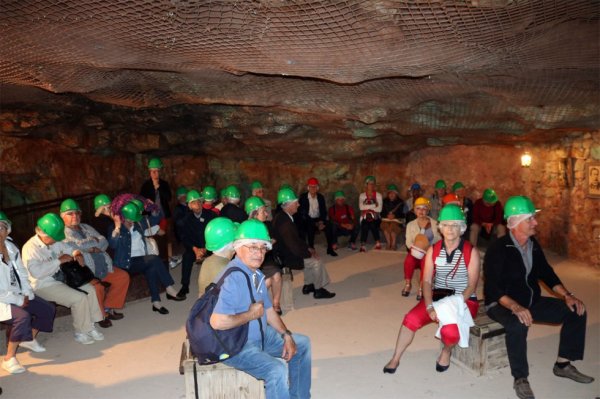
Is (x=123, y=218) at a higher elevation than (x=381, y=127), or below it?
below

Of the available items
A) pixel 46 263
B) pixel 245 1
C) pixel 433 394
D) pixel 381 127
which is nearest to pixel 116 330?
pixel 46 263

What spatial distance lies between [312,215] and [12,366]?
6231 mm

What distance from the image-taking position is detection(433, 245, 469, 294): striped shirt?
15.0 ft

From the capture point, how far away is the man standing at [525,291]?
14.3 ft

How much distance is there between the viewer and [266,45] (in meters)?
4.16

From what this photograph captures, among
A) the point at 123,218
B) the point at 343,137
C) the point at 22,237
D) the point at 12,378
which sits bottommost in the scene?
the point at 12,378

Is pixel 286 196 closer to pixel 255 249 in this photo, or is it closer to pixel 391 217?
pixel 255 249

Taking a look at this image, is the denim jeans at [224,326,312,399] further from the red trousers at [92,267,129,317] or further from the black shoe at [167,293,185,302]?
the black shoe at [167,293,185,302]

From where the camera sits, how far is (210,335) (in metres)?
3.43

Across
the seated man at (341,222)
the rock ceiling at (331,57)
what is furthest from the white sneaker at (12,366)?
the seated man at (341,222)

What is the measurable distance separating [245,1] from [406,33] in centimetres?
131

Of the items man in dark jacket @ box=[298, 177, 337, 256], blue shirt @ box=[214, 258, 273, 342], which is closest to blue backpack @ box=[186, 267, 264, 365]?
blue shirt @ box=[214, 258, 273, 342]

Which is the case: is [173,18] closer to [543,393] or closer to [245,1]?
[245,1]

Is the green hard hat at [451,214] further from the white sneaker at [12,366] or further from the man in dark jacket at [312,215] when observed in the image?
the man in dark jacket at [312,215]
